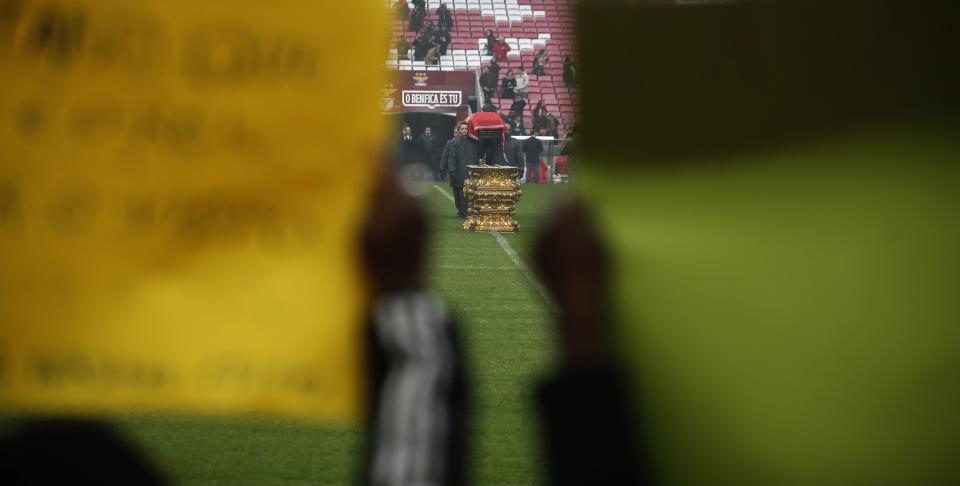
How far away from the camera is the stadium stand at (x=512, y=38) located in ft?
126

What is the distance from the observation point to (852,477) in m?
1.92

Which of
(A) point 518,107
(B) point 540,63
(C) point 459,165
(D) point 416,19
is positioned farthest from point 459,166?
(B) point 540,63

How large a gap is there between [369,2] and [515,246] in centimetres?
1340

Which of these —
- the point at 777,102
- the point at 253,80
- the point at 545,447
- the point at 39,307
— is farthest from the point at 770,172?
the point at 39,307

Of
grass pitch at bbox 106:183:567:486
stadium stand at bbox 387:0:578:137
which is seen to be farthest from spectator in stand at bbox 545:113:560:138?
grass pitch at bbox 106:183:567:486

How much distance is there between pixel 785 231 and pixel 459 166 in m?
18.1

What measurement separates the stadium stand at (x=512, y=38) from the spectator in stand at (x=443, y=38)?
0.83 ft

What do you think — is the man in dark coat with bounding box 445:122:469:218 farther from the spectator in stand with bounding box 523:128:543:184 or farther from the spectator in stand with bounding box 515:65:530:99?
the spectator in stand with bounding box 515:65:530:99

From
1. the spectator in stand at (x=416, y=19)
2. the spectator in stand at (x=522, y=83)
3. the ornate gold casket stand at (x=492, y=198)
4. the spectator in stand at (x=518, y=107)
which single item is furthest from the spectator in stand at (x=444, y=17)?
the ornate gold casket stand at (x=492, y=198)

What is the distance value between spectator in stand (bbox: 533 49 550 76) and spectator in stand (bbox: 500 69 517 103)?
1.96 metres

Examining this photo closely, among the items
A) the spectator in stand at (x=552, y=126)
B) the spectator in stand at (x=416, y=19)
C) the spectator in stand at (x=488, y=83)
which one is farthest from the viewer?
the spectator in stand at (x=416, y=19)

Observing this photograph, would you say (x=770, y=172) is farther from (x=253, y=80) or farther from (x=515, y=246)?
(x=515, y=246)

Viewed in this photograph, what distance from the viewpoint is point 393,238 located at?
5.49 feet

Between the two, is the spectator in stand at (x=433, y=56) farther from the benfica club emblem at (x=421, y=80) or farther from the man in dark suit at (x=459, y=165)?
the man in dark suit at (x=459, y=165)
